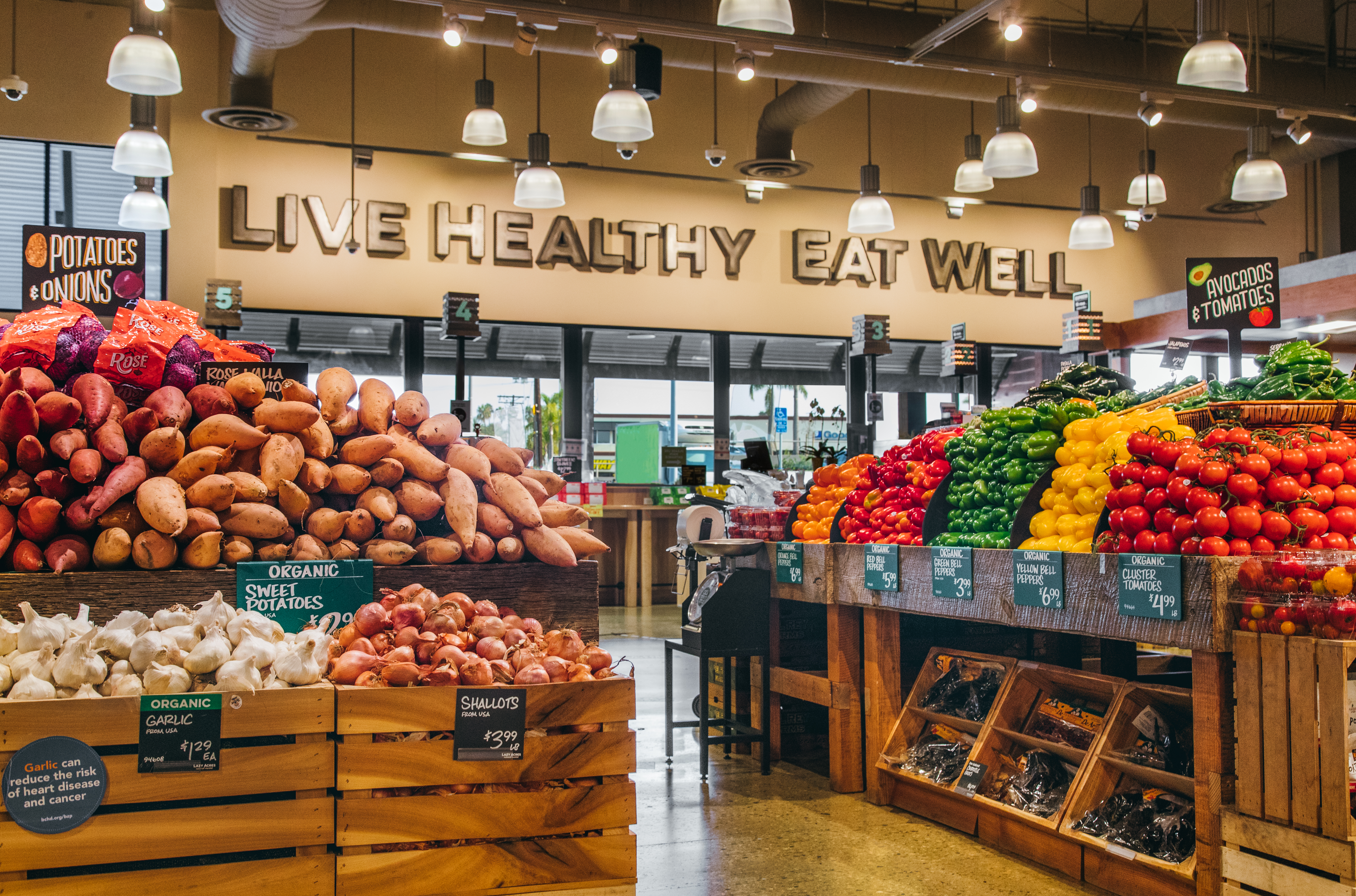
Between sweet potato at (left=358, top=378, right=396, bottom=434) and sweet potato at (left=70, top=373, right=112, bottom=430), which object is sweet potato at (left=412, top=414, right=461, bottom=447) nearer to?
sweet potato at (left=358, top=378, right=396, bottom=434)

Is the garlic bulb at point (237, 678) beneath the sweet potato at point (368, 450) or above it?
beneath

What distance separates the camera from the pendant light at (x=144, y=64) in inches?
217

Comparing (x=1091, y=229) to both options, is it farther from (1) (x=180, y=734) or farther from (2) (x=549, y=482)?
(1) (x=180, y=734)

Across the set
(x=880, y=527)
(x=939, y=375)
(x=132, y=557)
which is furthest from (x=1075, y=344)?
(x=132, y=557)

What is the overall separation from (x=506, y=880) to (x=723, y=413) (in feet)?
30.6

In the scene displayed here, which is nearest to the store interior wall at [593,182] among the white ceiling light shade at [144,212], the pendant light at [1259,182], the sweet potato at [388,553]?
the white ceiling light shade at [144,212]

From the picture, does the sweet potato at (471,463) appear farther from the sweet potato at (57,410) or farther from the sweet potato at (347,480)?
the sweet potato at (57,410)

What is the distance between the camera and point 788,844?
3623 mm

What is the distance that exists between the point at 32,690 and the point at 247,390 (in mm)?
1013

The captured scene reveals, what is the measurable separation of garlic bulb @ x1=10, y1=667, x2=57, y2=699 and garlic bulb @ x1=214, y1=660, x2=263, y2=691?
268 mm

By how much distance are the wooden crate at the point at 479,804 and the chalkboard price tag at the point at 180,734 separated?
0.69ft

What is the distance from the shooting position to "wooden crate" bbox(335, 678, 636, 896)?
1.99m

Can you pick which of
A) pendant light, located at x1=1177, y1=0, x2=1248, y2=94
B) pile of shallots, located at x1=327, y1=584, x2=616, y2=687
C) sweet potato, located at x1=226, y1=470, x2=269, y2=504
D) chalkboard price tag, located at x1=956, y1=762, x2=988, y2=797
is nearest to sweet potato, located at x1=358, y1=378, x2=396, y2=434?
sweet potato, located at x1=226, y1=470, x2=269, y2=504

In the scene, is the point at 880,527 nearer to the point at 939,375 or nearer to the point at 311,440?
the point at 311,440
